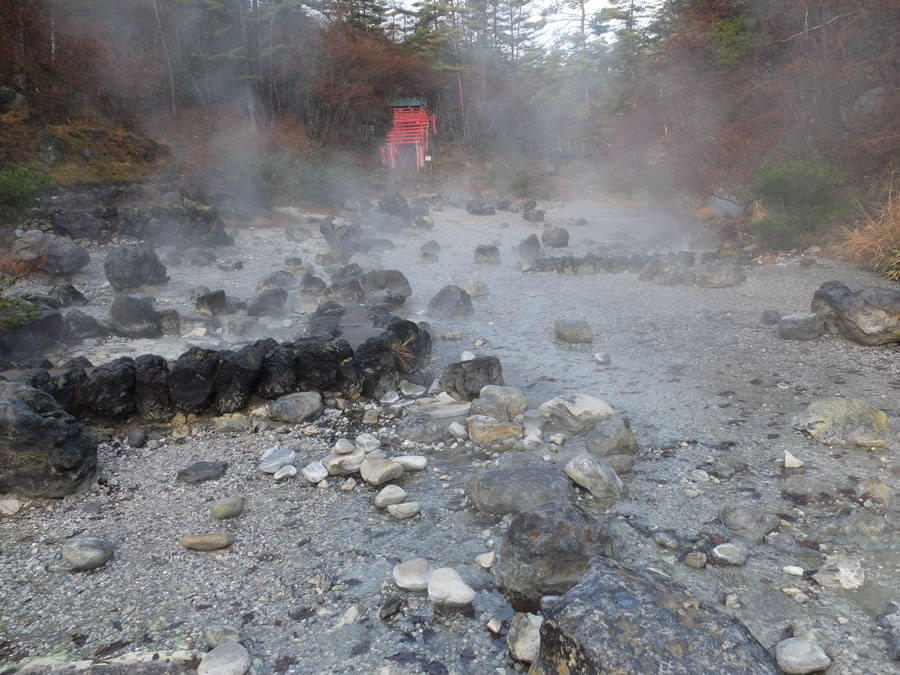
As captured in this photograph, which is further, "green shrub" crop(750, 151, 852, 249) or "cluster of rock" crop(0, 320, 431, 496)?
"green shrub" crop(750, 151, 852, 249)

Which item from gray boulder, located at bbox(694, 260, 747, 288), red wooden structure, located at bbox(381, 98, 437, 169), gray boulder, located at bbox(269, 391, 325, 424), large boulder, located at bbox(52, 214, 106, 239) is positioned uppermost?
red wooden structure, located at bbox(381, 98, 437, 169)

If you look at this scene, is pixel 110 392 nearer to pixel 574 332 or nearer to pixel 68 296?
pixel 574 332

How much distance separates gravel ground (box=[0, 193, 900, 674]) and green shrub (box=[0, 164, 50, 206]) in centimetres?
488

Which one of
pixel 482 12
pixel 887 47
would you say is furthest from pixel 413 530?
pixel 482 12

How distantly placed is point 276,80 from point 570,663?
2331 cm

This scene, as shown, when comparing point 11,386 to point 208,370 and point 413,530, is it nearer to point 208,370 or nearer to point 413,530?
point 208,370

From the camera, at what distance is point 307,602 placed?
2451mm

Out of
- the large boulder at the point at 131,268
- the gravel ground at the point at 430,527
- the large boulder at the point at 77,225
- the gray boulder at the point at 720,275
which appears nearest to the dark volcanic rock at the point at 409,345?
the gravel ground at the point at 430,527

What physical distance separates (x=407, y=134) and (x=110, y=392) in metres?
22.5

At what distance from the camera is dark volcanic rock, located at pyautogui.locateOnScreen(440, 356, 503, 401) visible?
4539 mm

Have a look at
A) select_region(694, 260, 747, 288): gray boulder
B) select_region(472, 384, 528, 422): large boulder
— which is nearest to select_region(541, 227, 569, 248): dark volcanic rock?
select_region(694, 260, 747, 288): gray boulder

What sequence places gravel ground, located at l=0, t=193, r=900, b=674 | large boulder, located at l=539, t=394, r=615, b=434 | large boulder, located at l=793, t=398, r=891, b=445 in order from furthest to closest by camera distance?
large boulder, located at l=539, t=394, r=615, b=434
large boulder, located at l=793, t=398, r=891, b=445
gravel ground, located at l=0, t=193, r=900, b=674

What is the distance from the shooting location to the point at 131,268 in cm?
805

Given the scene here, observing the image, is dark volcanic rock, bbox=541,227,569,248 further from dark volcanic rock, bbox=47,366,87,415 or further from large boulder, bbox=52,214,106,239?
dark volcanic rock, bbox=47,366,87,415
